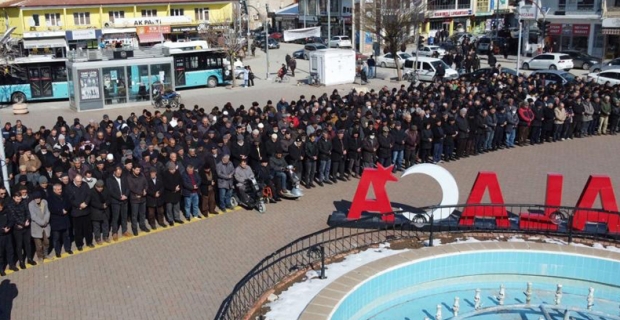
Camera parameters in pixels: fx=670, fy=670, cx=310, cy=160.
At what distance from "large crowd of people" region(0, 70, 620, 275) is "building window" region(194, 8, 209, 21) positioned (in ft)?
128

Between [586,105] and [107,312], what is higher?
[586,105]

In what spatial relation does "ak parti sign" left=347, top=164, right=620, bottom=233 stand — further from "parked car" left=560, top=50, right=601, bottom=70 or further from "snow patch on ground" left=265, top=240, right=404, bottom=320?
"parked car" left=560, top=50, right=601, bottom=70

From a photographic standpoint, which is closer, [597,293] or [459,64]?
[597,293]

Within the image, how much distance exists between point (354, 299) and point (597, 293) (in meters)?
4.54

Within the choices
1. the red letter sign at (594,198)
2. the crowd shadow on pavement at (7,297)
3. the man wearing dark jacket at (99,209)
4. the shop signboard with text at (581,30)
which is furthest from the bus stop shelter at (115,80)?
the shop signboard with text at (581,30)

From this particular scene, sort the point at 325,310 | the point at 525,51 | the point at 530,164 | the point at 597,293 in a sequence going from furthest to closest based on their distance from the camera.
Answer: the point at 525,51
the point at 530,164
the point at 597,293
the point at 325,310

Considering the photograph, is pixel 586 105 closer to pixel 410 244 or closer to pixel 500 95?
pixel 500 95

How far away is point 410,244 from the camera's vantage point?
13133 millimetres

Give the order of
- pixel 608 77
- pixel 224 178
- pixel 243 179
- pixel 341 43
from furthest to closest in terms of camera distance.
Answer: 1. pixel 341 43
2. pixel 608 77
3. pixel 243 179
4. pixel 224 178

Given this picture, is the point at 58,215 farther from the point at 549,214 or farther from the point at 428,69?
the point at 428,69

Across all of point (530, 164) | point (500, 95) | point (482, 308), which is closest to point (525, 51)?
point (500, 95)

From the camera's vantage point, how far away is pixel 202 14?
61.6 meters

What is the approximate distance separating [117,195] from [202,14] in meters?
50.1

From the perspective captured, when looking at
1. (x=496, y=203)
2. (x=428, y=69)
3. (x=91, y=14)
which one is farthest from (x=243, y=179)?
(x=91, y=14)
